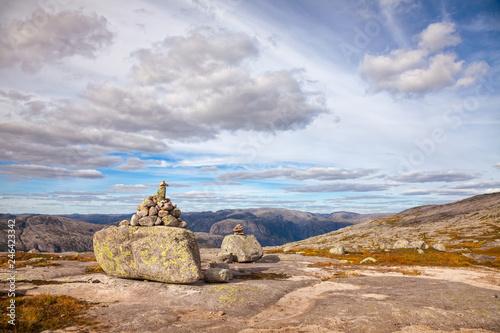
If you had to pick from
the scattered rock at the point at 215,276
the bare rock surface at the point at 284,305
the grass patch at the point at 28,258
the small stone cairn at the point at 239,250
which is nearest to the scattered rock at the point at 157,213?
the bare rock surface at the point at 284,305

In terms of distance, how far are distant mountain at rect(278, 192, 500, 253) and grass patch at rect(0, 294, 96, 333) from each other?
298ft

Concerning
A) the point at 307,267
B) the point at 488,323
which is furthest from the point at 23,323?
the point at 307,267

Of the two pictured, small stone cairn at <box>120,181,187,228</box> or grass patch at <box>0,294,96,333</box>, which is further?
small stone cairn at <box>120,181,187,228</box>

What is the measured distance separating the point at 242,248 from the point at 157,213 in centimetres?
2332

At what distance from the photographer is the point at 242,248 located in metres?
46.2

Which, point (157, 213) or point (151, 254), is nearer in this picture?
point (151, 254)

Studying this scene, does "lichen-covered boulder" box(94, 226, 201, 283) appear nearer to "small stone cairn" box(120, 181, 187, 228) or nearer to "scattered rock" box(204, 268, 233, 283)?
"small stone cairn" box(120, 181, 187, 228)

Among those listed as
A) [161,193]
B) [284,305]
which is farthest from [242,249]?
[284,305]

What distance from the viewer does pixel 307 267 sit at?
40.9 metres

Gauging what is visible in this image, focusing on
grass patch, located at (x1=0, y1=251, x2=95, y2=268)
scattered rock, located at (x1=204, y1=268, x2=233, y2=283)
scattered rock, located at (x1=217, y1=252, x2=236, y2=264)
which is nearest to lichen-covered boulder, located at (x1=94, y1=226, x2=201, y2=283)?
scattered rock, located at (x1=204, y1=268, x2=233, y2=283)

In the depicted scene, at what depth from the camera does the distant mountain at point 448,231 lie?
8719 cm

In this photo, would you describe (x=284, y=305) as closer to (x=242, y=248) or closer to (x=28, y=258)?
(x=242, y=248)

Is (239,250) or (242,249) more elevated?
(242,249)

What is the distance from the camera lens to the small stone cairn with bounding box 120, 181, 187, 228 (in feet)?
85.4
